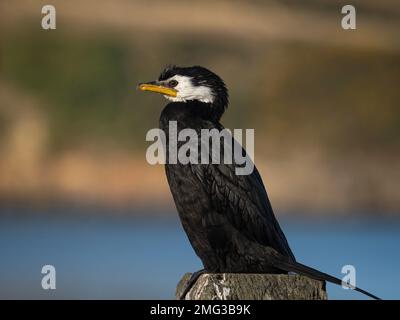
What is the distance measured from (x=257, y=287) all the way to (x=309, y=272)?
1.96ft

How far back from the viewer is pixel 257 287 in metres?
4.46

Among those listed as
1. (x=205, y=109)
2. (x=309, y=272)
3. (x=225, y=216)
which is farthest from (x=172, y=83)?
(x=309, y=272)

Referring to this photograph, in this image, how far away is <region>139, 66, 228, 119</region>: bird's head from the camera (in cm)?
616

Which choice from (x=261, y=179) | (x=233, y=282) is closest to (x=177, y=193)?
(x=261, y=179)

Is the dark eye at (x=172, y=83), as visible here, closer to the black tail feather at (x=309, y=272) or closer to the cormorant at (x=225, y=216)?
the cormorant at (x=225, y=216)

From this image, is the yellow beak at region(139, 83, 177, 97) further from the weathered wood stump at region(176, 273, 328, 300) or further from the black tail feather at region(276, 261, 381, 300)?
the weathered wood stump at region(176, 273, 328, 300)

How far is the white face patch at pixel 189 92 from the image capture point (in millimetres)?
6156

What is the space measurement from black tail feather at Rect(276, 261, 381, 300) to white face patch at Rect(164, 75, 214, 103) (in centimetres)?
183

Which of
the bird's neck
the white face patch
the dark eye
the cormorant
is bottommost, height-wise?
the cormorant

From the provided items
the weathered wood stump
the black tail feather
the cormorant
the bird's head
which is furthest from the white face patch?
the weathered wood stump
